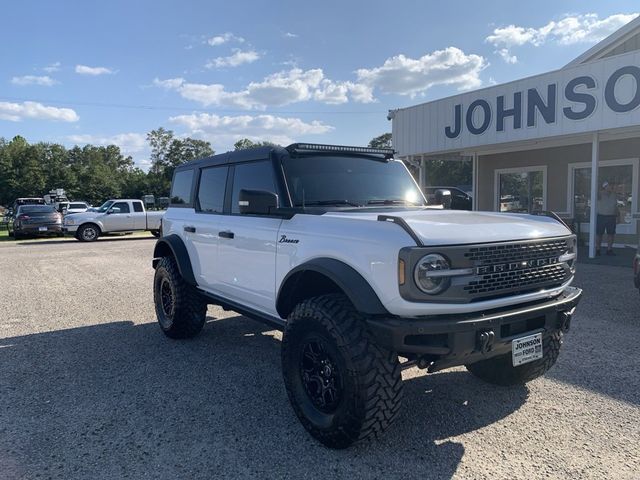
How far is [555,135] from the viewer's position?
11336mm

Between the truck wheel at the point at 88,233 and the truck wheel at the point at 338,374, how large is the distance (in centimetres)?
1940

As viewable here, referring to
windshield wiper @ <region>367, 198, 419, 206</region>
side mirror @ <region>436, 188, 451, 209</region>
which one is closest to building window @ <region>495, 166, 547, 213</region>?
side mirror @ <region>436, 188, 451, 209</region>

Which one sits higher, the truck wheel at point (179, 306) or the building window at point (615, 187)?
the building window at point (615, 187)

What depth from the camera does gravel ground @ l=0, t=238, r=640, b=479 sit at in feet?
9.41

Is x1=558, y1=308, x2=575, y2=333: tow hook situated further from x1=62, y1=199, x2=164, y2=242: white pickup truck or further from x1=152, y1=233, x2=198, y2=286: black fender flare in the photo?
x1=62, y1=199, x2=164, y2=242: white pickup truck

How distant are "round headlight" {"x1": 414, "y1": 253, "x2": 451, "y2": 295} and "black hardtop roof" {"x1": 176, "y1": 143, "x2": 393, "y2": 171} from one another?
69.7 inches

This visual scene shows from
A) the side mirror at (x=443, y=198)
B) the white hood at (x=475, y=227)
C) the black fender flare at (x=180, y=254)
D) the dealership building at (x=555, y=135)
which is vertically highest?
the dealership building at (x=555, y=135)

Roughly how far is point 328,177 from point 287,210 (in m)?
0.59

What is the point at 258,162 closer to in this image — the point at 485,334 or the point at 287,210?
the point at 287,210

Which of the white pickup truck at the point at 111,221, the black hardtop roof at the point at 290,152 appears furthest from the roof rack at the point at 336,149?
the white pickup truck at the point at 111,221

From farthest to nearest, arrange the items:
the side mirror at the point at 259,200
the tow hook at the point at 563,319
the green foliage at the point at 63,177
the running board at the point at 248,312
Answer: the green foliage at the point at 63,177, the running board at the point at 248,312, the side mirror at the point at 259,200, the tow hook at the point at 563,319

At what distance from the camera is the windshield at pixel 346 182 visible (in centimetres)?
390

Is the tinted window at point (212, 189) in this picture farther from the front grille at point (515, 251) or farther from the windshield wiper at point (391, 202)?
the front grille at point (515, 251)

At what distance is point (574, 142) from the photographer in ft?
42.6
